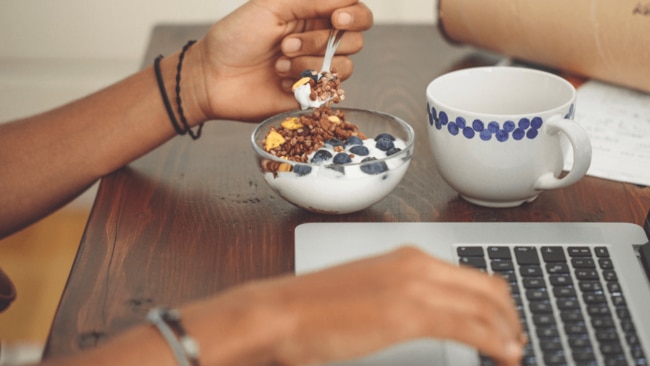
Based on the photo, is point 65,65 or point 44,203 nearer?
point 44,203

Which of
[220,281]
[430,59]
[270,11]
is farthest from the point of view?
[430,59]

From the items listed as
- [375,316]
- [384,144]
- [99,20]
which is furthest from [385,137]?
[99,20]

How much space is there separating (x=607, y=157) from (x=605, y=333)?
1.18ft

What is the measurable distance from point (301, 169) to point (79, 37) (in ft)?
5.42

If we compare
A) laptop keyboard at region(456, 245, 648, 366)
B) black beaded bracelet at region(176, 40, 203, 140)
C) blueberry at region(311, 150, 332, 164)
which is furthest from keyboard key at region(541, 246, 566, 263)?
black beaded bracelet at region(176, 40, 203, 140)

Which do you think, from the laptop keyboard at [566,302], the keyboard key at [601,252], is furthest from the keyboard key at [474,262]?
Result: the keyboard key at [601,252]

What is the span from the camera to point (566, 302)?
61cm

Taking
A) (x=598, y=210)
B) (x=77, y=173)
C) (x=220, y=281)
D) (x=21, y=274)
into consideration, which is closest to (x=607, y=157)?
(x=598, y=210)

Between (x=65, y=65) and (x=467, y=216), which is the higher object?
(x=467, y=216)

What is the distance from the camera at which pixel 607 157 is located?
34.9 inches

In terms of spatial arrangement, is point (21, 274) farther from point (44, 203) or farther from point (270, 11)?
point (270, 11)

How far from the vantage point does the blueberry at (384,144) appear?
79 centimetres

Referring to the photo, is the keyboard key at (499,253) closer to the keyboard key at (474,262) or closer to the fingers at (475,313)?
the keyboard key at (474,262)

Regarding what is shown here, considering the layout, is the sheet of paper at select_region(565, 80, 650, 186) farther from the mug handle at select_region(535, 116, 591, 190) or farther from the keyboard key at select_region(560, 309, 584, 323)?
the keyboard key at select_region(560, 309, 584, 323)
